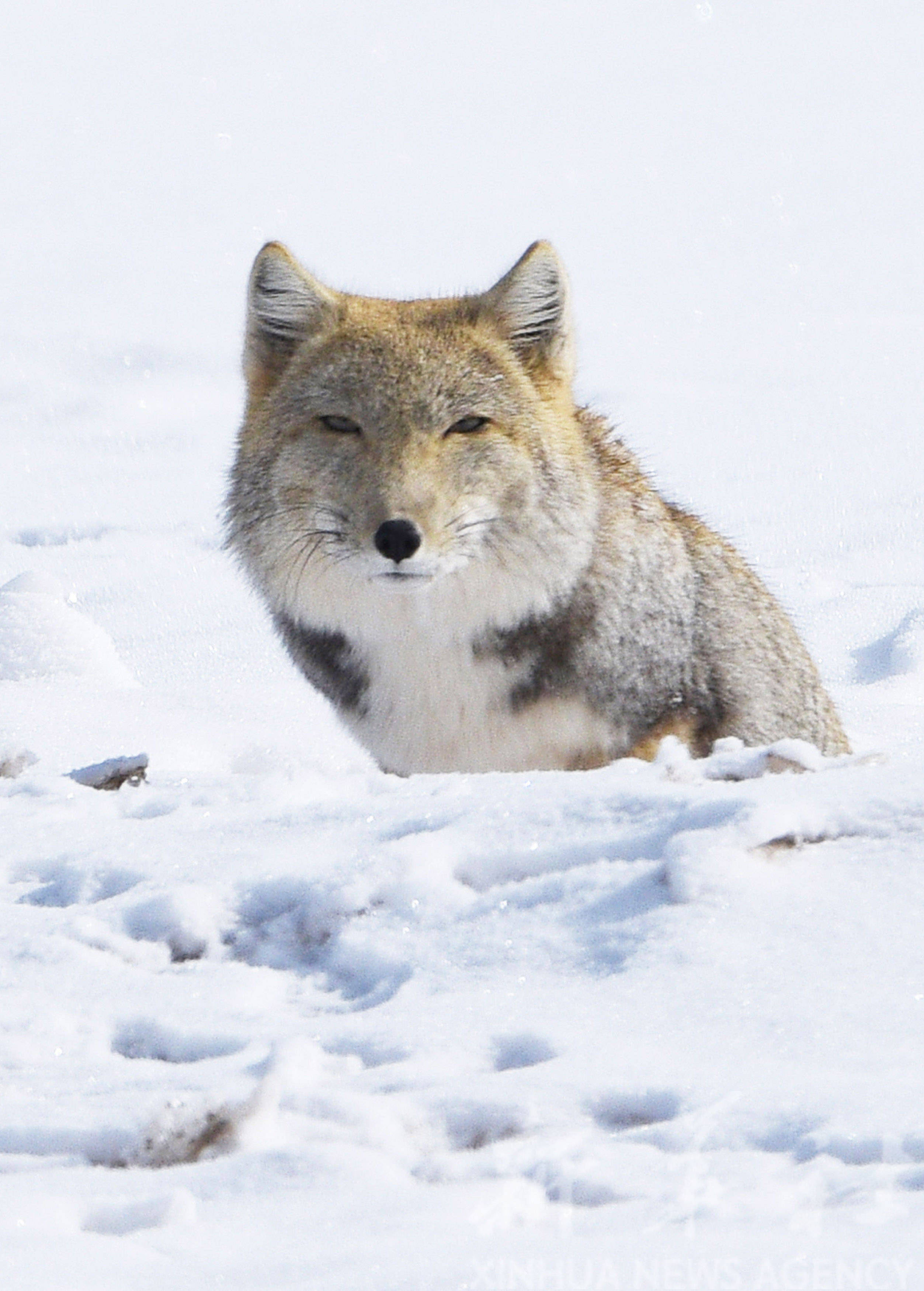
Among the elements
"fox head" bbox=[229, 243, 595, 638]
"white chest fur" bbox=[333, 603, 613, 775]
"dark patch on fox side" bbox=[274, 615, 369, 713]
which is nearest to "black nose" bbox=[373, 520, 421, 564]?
"fox head" bbox=[229, 243, 595, 638]

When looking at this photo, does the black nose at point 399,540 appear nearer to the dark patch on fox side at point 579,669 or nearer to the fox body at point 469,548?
the fox body at point 469,548

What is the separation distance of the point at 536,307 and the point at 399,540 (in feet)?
4.33

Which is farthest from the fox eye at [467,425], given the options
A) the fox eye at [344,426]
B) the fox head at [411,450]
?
the fox eye at [344,426]

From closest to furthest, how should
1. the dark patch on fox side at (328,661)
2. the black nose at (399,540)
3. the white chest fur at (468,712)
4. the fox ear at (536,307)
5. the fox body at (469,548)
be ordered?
1. the black nose at (399,540)
2. the fox body at (469,548)
3. the white chest fur at (468,712)
4. the dark patch on fox side at (328,661)
5. the fox ear at (536,307)

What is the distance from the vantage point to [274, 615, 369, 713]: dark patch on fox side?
5598 millimetres

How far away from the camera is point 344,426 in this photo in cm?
534

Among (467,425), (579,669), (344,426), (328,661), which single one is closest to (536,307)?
(467,425)

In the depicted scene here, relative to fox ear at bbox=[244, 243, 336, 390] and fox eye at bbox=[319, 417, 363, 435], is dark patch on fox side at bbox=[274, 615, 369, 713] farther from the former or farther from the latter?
fox ear at bbox=[244, 243, 336, 390]

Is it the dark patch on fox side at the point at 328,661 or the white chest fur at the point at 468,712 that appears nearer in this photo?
the white chest fur at the point at 468,712

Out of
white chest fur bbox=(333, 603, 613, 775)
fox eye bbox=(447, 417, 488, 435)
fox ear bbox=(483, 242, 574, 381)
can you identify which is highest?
fox ear bbox=(483, 242, 574, 381)

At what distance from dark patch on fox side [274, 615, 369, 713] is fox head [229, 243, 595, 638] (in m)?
0.10

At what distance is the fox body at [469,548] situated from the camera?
17.1ft

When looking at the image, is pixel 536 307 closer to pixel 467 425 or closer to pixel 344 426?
pixel 467 425

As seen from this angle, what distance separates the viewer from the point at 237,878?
359 cm
